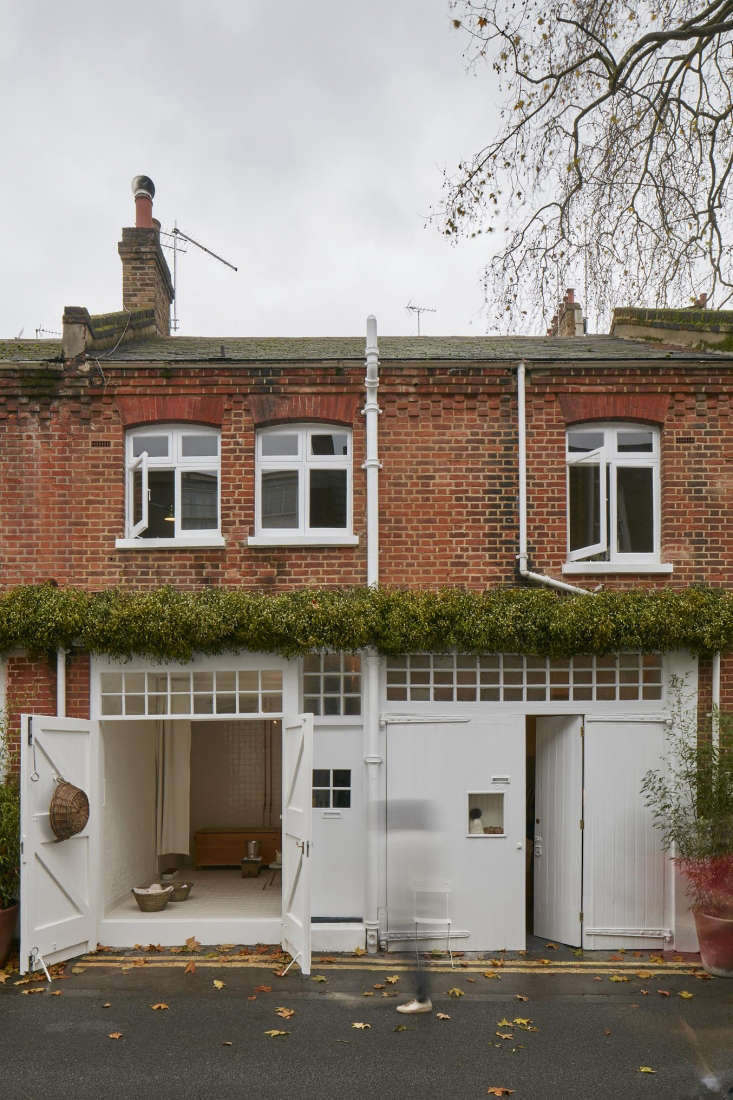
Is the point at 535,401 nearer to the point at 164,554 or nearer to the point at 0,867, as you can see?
the point at 164,554

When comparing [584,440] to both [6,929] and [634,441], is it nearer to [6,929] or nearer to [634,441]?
[634,441]

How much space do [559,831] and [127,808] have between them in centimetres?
520

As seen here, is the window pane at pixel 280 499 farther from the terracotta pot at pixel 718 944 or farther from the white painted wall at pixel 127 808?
the terracotta pot at pixel 718 944

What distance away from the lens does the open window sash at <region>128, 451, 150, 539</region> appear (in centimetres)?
1025

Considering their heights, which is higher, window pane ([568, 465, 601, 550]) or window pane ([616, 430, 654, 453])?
window pane ([616, 430, 654, 453])

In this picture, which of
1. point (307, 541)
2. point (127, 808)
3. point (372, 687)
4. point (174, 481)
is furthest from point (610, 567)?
point (127, 808)

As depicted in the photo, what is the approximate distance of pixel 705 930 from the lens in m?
9.15

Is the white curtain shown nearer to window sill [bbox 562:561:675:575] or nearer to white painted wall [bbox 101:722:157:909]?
white painted wall [bbox 101:722:157:909]

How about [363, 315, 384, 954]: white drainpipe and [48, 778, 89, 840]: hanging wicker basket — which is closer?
[48, 778, 89, 840]: hanging wicker basket

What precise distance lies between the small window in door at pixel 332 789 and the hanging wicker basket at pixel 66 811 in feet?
8.04

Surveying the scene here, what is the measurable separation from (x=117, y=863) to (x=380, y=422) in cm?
598

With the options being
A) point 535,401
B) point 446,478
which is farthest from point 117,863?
point 535,401

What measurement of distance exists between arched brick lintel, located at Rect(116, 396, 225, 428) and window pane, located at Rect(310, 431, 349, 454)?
1095 millimetres

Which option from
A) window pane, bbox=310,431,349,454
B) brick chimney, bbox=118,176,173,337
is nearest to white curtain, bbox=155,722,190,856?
window pane, bbox=310,431,349,454
